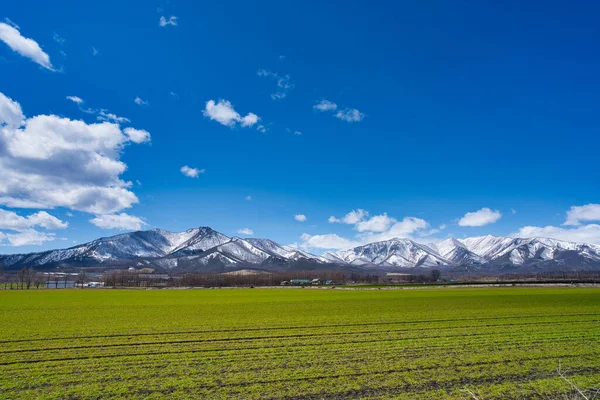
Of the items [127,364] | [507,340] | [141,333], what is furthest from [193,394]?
[507,340]

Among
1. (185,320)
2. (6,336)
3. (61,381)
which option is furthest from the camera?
(185,320)

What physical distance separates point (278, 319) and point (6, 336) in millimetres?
23625

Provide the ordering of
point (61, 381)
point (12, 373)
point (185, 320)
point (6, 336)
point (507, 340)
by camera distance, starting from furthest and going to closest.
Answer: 1. point (185, 320)
2. point (6, 336)
3. point (507, 340)
4. point (12, 373)
5. point (61, 381)

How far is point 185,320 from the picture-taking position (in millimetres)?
38031

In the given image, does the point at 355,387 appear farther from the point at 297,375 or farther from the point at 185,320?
the point at 185,320

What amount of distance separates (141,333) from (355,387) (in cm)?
2085

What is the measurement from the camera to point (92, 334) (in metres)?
28.9

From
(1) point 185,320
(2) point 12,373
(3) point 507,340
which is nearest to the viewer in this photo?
(2) point 12,373

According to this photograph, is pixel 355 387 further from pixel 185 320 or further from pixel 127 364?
pixel 185 320

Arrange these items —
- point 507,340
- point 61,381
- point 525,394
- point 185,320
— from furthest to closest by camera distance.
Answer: point 185,320
point 507,340
point 61,381
point 525,394

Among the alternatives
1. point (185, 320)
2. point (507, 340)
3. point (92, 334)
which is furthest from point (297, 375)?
point (185, 320)

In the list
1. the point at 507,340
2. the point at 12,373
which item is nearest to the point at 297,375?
the point at 12,373

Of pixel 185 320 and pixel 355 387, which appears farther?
pixel 185 320

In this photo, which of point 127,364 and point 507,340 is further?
point 507,340
